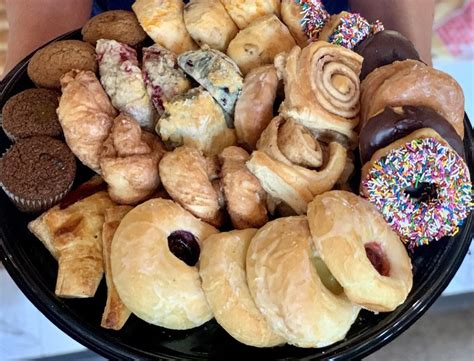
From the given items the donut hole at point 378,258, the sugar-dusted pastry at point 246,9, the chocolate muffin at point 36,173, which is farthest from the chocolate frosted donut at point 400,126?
the chocolate muffin at point 36,173

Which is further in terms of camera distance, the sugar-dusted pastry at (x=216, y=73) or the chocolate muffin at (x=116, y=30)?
the chocolate muffin at (x=116, y=30)

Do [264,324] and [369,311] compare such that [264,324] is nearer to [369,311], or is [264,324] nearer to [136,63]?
[369,311]

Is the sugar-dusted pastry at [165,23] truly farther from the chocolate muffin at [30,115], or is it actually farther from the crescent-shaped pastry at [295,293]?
the crescent-shaped pastry at [295,293]

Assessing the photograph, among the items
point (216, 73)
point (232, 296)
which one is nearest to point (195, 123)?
point (216, 73)

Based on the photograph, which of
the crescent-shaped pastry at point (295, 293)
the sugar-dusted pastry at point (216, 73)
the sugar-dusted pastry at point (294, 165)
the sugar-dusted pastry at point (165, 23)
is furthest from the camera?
the sugar-dusted pastry at point (165, 23)

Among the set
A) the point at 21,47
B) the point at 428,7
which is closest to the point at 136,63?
the point at 21,47

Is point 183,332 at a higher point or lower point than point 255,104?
lower

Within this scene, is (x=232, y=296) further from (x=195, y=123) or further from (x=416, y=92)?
(x=416, y=92)
